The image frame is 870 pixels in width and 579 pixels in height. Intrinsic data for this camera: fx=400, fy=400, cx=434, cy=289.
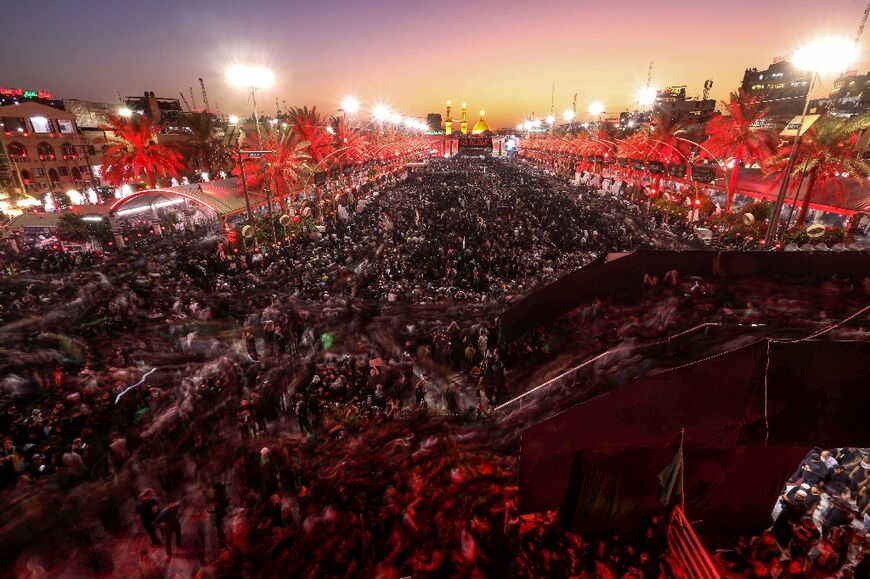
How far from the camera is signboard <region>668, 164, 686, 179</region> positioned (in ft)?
102

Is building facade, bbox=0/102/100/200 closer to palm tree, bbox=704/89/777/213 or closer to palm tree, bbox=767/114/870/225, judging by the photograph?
palm tree, bbox=704/89/777/213

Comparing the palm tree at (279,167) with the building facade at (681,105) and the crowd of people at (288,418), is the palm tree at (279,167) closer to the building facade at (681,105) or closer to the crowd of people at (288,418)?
the crowd of people at (288,418)

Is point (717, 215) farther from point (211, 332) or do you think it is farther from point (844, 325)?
point (211, 332)

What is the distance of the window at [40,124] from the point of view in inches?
1668

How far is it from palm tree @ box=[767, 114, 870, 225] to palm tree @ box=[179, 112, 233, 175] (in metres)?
47.4

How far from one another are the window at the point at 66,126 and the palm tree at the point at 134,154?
59.2 ft

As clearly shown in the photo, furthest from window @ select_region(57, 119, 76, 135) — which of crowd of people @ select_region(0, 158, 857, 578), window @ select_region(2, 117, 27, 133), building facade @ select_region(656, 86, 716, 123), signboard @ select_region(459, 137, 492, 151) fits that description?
building facade @ select_region(656, 86, 716, 123)

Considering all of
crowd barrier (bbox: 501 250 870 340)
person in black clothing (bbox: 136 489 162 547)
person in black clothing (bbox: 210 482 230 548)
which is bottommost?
person in black clothing (bbox: 210 482 230 548)

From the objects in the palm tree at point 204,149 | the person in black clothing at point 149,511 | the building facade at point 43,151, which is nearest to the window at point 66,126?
the building facade at point 43,151

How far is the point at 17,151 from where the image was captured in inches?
1596

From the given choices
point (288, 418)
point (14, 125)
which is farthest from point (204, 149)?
point (288, 418)

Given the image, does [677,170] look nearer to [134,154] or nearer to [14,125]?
[134,154]

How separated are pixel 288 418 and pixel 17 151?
171 feet

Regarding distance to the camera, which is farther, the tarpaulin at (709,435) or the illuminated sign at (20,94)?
the illuminated sign at (20,94)
